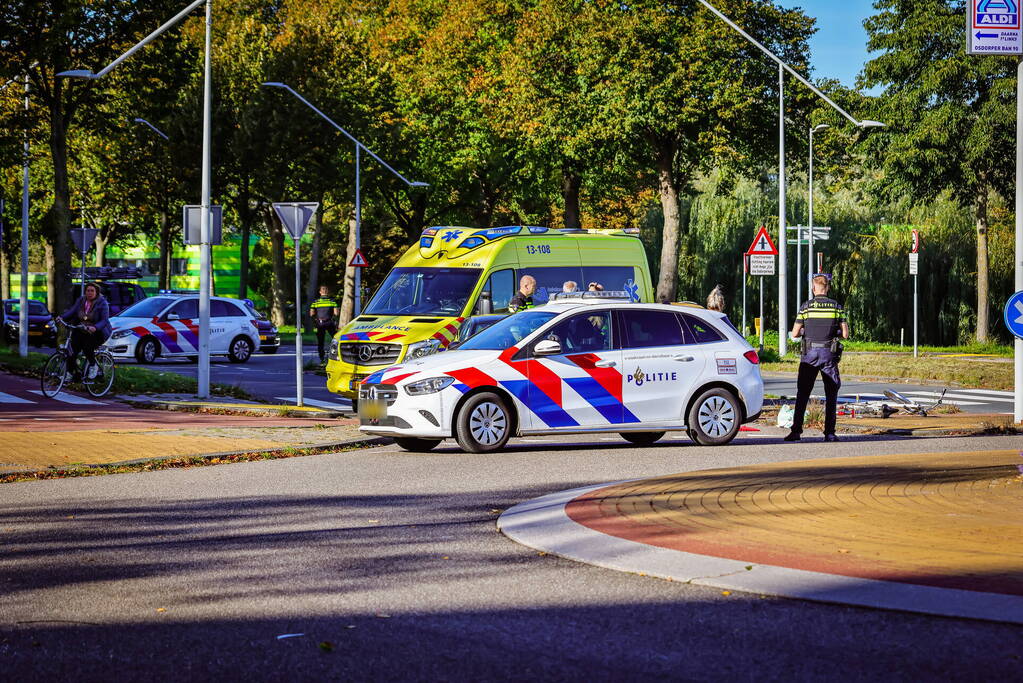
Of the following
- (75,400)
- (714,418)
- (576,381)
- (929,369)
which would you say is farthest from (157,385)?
(929,369)

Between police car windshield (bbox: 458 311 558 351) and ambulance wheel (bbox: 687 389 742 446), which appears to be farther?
ambulance wheel (bbox: 687 389 742 446)

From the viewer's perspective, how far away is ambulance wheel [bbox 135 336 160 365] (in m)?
31.4

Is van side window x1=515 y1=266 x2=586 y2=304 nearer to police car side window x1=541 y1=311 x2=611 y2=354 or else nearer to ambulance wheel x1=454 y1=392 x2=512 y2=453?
police car side window x1=541 y1=311 x2=611 y2=354

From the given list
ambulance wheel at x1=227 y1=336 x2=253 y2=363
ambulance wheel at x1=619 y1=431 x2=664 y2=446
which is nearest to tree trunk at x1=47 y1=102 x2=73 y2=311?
ambulance wheel at x1=227 y1=336 x2=253 y2=363

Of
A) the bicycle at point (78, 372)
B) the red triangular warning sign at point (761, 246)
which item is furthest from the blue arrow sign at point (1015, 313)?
the red triangular warning sign at point (761, 246)

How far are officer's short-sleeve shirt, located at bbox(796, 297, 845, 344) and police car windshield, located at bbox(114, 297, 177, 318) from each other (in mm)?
19683

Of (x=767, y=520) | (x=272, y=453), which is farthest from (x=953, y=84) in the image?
(x=767, y=520)

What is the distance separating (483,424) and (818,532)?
603 cm

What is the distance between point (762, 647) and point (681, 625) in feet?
1.65

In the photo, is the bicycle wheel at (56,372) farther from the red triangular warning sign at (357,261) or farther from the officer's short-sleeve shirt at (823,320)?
the red triangular warning sign at (357,261)

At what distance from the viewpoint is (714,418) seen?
585 inches

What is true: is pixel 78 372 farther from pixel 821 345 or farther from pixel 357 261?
pixel 357 261

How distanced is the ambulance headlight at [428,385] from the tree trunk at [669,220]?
29.5 m

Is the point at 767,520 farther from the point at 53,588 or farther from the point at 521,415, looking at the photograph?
the point at 521,415
